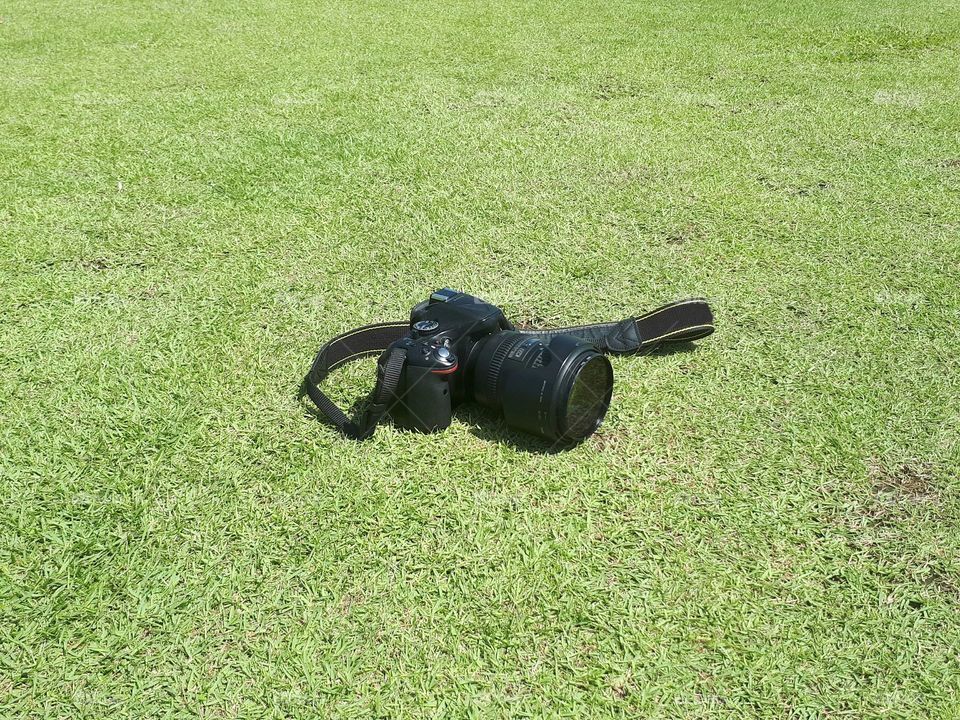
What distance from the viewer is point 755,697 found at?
1703 millimetres

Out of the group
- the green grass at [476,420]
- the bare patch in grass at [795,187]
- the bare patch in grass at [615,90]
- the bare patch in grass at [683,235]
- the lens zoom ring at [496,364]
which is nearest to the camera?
the green grass at [476,420]

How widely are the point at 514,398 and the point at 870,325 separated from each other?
157 cm

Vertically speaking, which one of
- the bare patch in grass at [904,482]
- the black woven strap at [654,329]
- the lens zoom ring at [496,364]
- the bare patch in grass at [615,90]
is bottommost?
the bare patch in grass at [904,482]

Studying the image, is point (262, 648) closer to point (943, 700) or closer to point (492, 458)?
point (492, 458)

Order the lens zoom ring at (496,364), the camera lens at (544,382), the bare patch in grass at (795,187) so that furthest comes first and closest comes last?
the bare patch in grass at (795,187), the lens zoom ring at (496,364), the camera lens at (544,382)

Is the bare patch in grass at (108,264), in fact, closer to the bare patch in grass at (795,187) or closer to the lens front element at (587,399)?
the lens front element at (587,399)

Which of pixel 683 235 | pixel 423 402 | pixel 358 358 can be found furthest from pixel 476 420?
pixel 683 235

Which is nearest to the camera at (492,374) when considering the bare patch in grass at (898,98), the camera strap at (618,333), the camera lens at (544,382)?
the camera lens at (544,382)

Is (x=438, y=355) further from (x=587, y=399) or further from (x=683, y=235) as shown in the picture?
(x=683, y=235)

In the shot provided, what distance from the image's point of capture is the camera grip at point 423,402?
7.36 feet

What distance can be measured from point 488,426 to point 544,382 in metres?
0.33

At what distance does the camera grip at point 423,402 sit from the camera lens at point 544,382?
0.11 meters

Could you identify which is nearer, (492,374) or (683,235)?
(492,374)

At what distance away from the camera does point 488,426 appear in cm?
242
